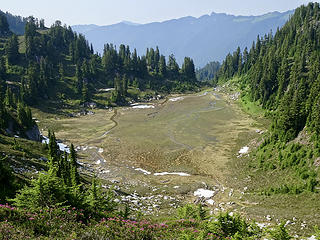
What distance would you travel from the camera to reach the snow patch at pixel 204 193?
38.0 metres

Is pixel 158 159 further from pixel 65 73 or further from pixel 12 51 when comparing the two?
pixel 12 51

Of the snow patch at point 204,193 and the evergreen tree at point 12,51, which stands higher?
the evergreen tree at point 12,51

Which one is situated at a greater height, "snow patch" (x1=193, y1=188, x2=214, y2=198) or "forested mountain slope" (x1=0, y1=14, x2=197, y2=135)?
"forested mountain slope" (x1=0, y1=14, x2=197, y2=135)

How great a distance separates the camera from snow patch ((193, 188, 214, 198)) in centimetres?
3804

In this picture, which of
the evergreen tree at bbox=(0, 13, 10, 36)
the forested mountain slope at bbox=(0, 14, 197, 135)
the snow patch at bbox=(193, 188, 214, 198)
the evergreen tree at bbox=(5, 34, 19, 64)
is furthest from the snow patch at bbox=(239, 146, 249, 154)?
the evergreen tree at bbox=(0, 13, 10, 36)

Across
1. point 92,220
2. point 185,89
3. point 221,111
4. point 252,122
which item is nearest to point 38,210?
point 92,220

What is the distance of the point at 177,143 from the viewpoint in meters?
65.4

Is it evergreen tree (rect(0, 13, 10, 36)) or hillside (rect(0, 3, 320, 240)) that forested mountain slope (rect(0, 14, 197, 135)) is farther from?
hillside (rect(0, 3, 320, 240))

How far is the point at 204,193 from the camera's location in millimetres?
38938

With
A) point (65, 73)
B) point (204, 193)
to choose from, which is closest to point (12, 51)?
point (65, 73)

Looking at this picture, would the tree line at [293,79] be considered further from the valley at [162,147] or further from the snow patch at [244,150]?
the valley at [162,147]

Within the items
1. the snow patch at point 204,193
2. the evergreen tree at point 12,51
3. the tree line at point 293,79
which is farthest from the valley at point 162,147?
the evergreen tree at point 12,51

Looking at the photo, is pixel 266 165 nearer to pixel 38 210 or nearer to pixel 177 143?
pixel 177 143

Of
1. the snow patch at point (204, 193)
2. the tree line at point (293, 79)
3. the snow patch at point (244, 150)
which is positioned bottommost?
the snow patch at point (204, 193)
